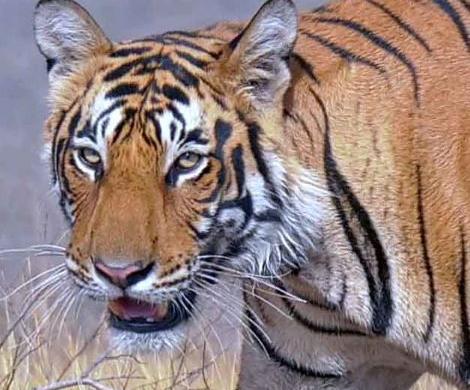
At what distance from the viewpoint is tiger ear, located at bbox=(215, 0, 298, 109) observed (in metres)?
3.02

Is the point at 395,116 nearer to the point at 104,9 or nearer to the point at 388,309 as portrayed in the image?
the point at 388,309

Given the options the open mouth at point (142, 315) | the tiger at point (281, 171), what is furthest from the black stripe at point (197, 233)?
the open mouth at point (142, 315)

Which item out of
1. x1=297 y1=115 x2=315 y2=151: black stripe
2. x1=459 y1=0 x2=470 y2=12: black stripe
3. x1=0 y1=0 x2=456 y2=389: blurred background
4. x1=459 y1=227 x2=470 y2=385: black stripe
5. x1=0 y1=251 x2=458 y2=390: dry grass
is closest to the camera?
x1=297 y1=115 x2=315 y2=151: black stripe

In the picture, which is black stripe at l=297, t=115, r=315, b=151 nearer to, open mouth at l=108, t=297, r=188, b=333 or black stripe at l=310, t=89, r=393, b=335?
black stripe at l=310, t=89, r=393, b=335

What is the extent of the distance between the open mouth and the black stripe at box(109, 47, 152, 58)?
0.39 meters

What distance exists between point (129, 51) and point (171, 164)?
0.85 feet

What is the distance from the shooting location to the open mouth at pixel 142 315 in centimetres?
303

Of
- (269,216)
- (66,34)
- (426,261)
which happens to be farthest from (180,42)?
(426,261)

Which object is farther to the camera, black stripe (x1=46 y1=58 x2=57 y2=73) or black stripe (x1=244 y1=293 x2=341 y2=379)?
black stripe (x1=244 y1=293 x2=341 y2=379)

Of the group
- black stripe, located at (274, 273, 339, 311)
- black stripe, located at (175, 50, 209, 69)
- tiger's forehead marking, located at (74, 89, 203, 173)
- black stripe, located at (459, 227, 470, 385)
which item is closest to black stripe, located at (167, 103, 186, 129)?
tiger's forehead marking, located at (74, 89, 203, 173)

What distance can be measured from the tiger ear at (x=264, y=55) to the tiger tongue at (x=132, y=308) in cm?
34

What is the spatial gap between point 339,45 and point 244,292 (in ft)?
1.54

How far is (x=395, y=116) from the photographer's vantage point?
10.4ft

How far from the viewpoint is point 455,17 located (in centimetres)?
332
